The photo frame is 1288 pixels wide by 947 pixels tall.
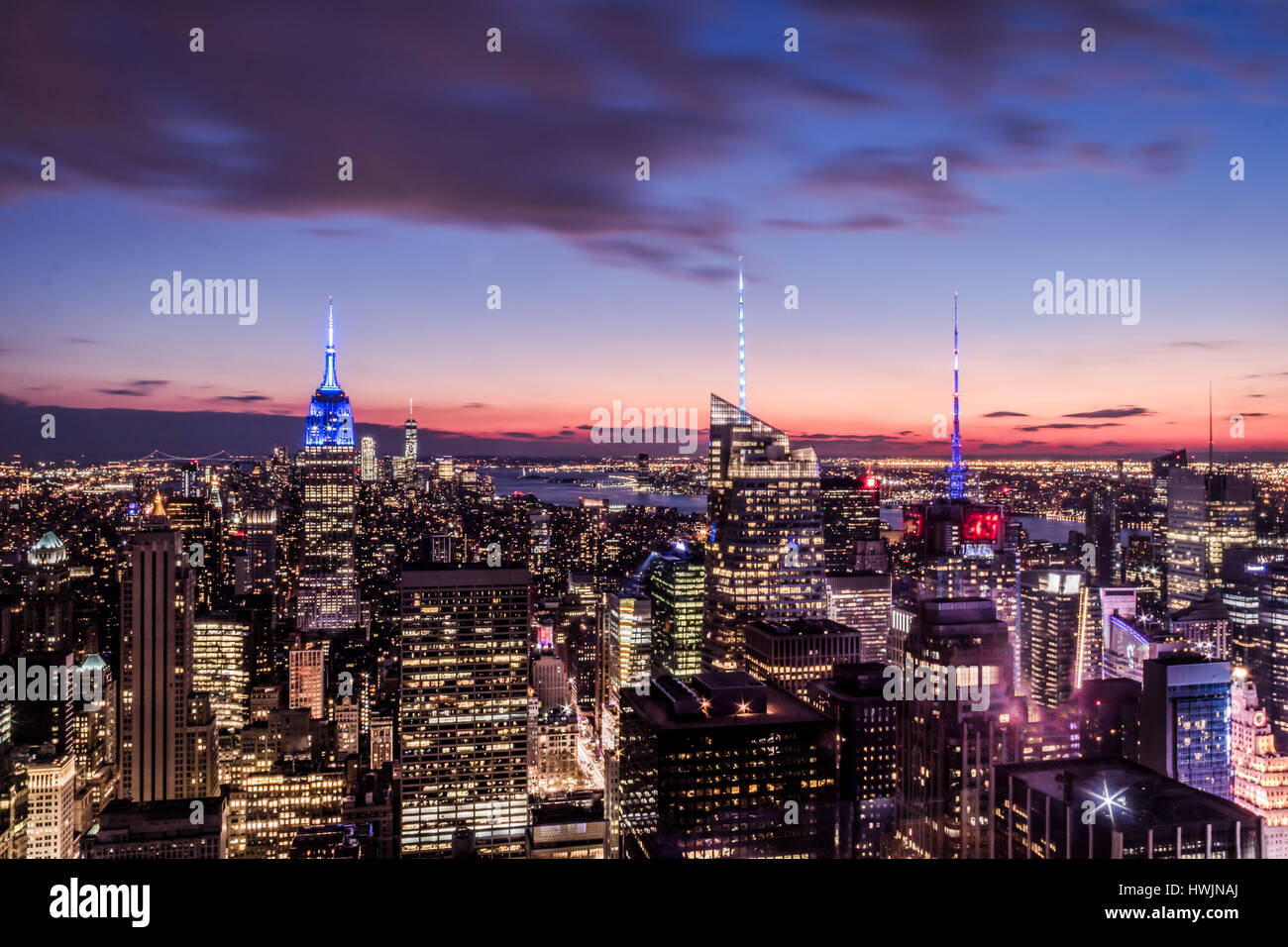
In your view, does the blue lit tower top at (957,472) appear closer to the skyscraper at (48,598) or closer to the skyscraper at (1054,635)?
the skyscraper at (1054,635)

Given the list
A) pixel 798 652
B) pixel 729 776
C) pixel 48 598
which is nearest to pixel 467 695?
pixel 798 652

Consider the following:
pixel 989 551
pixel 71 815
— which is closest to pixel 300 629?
pixel 71 815

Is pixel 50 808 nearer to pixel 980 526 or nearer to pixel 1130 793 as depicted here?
pixel 1130 793

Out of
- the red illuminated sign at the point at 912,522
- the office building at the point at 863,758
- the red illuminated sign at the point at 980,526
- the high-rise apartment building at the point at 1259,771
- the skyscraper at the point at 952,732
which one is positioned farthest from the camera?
the red illuminated sign at the point at 912,522

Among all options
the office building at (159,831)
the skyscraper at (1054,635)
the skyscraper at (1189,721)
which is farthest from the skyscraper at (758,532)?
the office building at (159,831)

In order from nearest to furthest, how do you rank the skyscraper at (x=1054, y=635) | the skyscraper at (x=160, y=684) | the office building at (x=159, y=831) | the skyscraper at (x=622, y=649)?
the office building at (x=159, y=831)
the skyscraper at (x=160, y=684)
the skyscraper at (x=1054, y=635)
the skyscraper at (x=622, y=649)

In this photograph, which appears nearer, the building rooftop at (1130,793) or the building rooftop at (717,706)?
the building rooftop at (1130,793)
